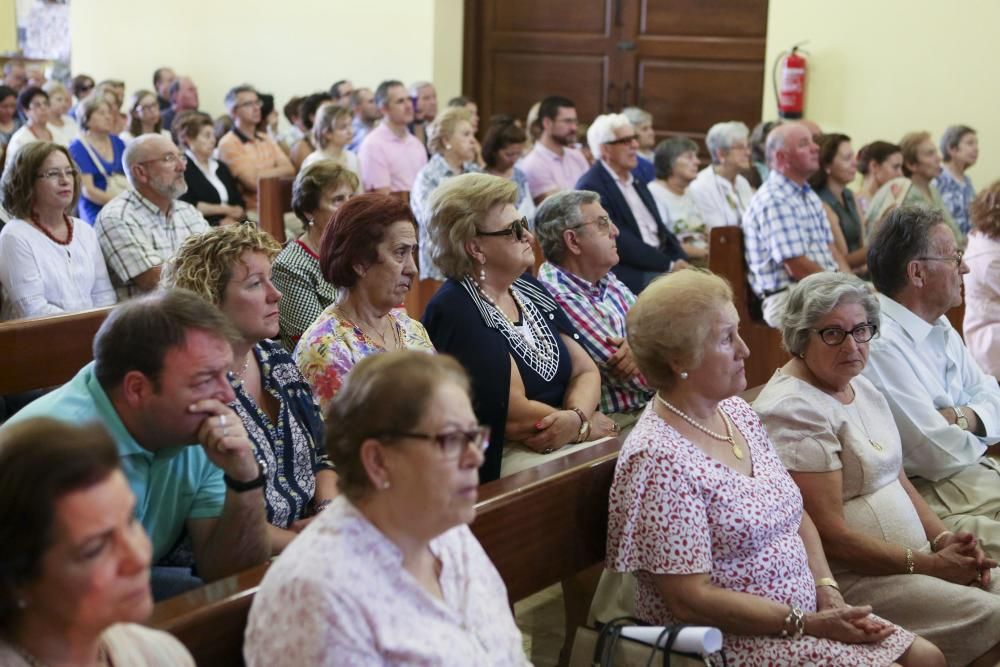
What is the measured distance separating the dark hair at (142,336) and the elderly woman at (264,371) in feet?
1.30

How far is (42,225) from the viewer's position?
403 centimetres

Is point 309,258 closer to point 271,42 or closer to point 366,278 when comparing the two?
point 366,278

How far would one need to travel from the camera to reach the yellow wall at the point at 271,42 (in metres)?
10.1

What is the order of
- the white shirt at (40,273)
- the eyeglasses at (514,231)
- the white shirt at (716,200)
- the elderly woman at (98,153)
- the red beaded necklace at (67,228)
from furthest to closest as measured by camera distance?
the elderly woman at (98,153) < the white shirt at (716,200) < the red beaded necklace at (67,228) < the white shirt at (40,273) < the eyeglasses at (514,231)

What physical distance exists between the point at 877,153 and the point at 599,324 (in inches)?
153

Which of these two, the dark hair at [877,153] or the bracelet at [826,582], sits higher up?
the dark hair at [877,153]

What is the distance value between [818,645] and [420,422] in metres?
0.97

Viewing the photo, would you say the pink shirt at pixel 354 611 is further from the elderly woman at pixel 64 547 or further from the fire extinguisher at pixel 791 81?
the fire extinguisher at pixel 791 81

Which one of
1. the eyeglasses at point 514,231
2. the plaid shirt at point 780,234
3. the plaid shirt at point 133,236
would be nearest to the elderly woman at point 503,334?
the eyeglasses at point 514,231

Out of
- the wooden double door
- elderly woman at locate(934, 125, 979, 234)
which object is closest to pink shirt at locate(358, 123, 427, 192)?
the wooden double door

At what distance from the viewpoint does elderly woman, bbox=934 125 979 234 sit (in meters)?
7.65

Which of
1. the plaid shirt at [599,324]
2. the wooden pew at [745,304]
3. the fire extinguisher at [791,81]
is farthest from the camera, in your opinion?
the fire extinguisher at [791,81]

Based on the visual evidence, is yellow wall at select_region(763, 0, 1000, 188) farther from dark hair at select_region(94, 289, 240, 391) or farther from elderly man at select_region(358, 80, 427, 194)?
dark hair at select_region(94, 289, 240, 391)

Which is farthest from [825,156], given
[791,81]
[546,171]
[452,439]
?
[452,439]
